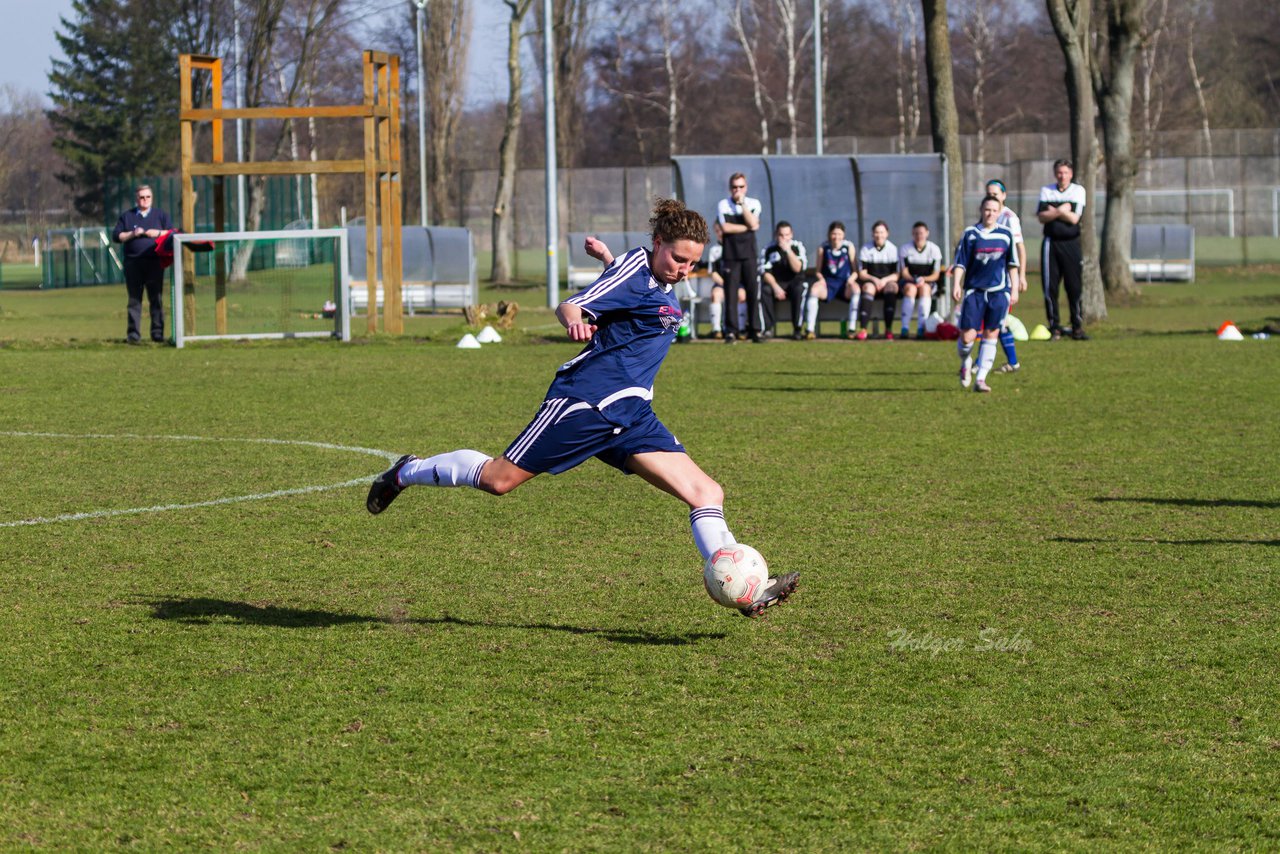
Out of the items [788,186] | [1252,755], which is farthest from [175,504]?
[788,186]

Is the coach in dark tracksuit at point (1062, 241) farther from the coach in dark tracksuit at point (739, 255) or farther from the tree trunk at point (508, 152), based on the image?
the tree trunk at point (508, 152)

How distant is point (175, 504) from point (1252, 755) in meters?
6.06

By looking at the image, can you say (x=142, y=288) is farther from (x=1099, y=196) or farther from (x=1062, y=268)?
(x=1099, y=196)

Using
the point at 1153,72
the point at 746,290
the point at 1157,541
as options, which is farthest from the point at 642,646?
the point at 1153,72

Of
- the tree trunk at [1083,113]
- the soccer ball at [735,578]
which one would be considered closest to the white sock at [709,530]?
the soccer ball at [735,578]

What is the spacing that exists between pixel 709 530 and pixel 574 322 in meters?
0.93

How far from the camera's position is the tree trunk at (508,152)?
4194cm

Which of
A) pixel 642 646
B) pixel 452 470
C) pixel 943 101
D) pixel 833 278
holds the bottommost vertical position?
pixel 642 646

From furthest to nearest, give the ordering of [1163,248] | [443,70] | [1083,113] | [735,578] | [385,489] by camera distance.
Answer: [443,70]
[1163,248]
[1083,113]
[385,489]
[735,578]

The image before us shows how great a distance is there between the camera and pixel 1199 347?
65.0ft

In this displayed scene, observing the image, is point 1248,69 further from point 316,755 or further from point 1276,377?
point 316,755

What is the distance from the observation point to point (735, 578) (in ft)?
19.1

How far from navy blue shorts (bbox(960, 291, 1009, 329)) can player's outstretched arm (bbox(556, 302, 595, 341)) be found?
927cm

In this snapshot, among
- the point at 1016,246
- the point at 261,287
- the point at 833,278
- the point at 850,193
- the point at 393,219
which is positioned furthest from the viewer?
the point at 850,193
